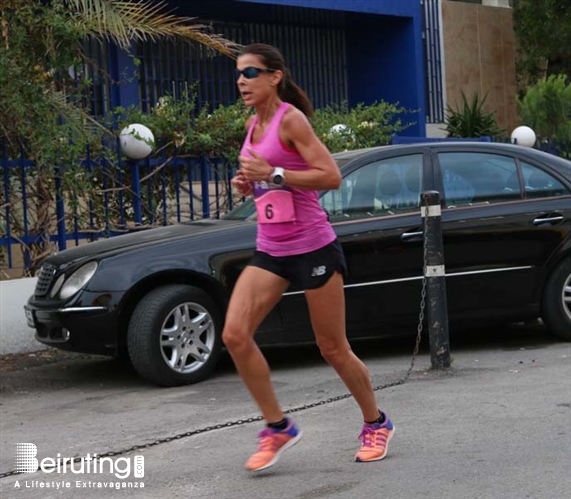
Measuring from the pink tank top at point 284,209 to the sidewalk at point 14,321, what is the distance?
201 inches

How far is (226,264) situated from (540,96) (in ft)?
49.1

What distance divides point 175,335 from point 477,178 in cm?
271

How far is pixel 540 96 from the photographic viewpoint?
73.0 ft

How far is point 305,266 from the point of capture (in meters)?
5.43

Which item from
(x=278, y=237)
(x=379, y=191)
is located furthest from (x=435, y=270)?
(x=278, y=237)

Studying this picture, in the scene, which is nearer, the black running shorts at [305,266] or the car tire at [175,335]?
the black running shorts at [305,266]

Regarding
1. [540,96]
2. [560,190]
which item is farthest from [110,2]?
[540,96]

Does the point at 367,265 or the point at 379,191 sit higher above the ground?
the point at 379,191

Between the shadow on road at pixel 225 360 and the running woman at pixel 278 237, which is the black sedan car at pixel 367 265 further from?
the running woman at pixel 278 237

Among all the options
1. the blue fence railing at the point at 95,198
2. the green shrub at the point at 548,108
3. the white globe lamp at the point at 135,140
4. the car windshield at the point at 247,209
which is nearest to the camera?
the car windshield at the point at 247,209

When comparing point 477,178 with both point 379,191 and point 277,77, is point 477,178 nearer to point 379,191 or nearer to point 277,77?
point 379,191

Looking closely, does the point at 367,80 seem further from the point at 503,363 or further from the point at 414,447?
the point at 414,447

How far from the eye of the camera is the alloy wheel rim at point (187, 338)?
→ 8242 mm

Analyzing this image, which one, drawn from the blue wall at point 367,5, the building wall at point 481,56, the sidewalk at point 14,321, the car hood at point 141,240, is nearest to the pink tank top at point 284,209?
the car hood at point 141,240
